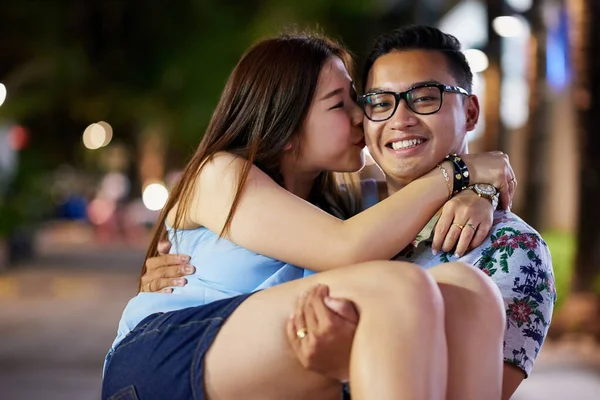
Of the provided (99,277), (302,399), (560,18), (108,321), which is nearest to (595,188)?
(560,18)

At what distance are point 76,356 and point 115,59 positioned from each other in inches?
452

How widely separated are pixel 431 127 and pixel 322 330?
956 mm

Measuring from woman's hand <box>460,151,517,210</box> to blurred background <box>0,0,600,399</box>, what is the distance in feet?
3.35

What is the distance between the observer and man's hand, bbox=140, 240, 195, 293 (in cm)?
283

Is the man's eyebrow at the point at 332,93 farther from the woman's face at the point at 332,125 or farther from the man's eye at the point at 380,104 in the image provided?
the man's eye at the point at 380,104

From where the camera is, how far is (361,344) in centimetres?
215

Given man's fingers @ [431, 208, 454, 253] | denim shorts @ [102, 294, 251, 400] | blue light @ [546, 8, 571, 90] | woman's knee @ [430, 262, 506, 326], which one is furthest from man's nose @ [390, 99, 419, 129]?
blue light @ [546, 8, 571, 90]

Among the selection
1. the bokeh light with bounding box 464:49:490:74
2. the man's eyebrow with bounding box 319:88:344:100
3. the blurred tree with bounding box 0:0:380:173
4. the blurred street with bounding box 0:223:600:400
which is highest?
the blurred tree with bounding box 0:0:380:173

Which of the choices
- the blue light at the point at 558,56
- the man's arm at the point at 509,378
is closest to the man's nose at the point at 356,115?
the man's arm at the point at 509,378

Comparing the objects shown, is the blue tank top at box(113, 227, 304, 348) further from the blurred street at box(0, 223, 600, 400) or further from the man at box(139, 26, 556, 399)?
the blurred street at box(0, 223, 600, 400)

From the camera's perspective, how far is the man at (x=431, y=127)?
262cm

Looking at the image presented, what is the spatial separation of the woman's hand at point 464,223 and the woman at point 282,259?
1.9 inches

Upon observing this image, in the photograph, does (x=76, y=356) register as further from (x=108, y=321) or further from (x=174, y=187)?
(x=174, y=187)

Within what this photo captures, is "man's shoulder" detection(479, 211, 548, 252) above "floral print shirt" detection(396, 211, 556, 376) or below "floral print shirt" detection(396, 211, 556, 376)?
above
